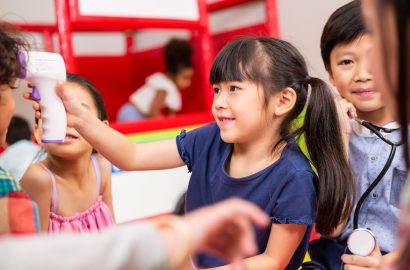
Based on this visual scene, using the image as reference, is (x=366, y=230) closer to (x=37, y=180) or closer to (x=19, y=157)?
(x=37, y=180)

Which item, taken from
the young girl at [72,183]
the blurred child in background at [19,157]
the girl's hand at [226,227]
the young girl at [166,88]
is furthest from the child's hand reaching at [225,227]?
the young girl at [166,88]

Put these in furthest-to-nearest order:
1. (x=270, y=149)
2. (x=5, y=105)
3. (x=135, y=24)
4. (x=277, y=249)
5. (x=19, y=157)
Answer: (x=135, y=24) < (x=19, y=157) < (x=270, y=149) < (x=277, y=249) < (x=5, y=105)

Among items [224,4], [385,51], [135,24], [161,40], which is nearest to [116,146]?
[385,51]

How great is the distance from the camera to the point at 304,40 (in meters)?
2.13

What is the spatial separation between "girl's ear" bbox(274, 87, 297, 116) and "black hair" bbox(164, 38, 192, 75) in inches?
83.7

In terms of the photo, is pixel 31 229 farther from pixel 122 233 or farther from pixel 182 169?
pixel 182 169

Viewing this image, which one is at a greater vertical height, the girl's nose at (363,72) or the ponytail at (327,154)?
the girl's nose at (363,72)

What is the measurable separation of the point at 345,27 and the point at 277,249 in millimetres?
521

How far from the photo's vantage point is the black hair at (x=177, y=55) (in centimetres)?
312

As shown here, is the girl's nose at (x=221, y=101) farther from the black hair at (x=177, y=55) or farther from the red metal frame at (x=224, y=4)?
the black hair at (x=177, y=55)

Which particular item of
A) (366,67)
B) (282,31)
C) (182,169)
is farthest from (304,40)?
(366,67)

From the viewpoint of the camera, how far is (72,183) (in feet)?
3.82

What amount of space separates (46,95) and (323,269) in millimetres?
669

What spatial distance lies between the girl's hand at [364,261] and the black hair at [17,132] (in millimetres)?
1499
